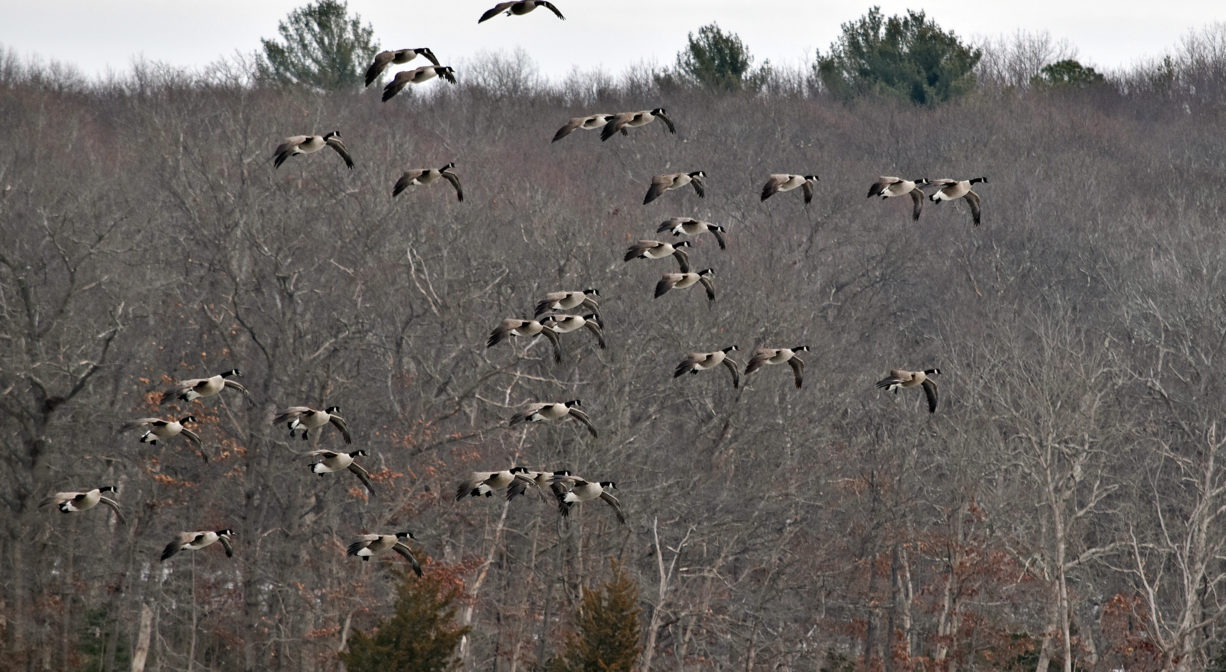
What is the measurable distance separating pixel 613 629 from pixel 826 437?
1486cm

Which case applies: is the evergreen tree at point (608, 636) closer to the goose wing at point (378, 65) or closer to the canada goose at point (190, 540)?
the canada goose at point (190, 540)

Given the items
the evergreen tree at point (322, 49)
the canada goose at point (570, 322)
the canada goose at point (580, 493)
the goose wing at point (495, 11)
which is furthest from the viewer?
the evergreen tree at point (322, 49)

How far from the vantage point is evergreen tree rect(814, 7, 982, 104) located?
81.9m

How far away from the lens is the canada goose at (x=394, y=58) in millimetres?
17547

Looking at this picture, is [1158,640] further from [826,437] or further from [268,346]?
[268,346]

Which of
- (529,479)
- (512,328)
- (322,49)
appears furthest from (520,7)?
(322,49)

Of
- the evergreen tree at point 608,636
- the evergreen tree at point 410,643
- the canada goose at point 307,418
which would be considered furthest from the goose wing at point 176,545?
the evergreen tree at point 608,636

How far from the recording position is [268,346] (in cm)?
3659

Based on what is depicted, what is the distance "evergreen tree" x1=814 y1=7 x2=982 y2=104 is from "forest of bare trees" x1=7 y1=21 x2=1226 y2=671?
1239 inches

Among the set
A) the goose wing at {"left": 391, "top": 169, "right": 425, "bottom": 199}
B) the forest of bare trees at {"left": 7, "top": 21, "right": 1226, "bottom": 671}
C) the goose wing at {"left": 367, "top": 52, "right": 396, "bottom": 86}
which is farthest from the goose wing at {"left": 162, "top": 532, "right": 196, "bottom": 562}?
the forest of bare trees at {"left": 7, "top": 21, "right": 1226, "bottom": 671}

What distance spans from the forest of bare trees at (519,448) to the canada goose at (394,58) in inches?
568

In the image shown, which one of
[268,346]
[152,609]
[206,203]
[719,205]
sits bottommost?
[152,609]

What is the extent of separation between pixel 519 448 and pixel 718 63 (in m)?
50.3

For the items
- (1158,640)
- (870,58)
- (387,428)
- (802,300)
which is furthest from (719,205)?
(1158,640)
